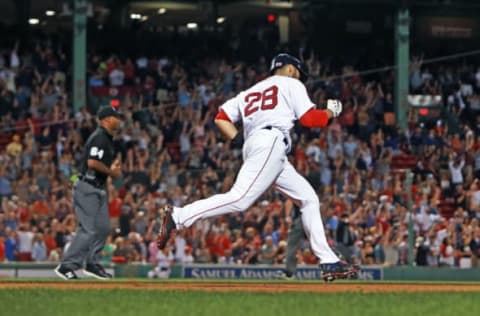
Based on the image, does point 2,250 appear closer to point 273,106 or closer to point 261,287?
point 273,106

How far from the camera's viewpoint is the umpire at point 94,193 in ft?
43.8

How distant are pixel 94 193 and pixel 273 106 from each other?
2607 millimetres

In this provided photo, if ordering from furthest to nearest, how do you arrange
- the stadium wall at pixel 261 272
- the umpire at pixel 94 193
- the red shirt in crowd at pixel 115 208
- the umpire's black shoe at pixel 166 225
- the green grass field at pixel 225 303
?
the red shirt in crowd at pixel 115 208
the stadium wall at pixel 261 272
the umpire at pixel 94 193
the umpire's black shoe at pixel 166 225
the green grass field at pixel 225 303

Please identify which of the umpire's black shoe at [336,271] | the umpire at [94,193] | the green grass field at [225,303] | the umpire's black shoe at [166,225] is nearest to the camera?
the green grass field at [225,303]

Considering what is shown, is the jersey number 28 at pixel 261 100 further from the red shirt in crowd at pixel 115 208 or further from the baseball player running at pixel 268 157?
the red shirt in crowd at pixel 115 208

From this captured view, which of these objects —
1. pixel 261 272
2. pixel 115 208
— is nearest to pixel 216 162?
pixel 115 208

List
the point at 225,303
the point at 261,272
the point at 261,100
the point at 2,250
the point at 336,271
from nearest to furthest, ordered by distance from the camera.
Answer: the point at 225,303 → the point at 261,100 → the point at 336,271 → the point at 261,272 → the point at 2,250

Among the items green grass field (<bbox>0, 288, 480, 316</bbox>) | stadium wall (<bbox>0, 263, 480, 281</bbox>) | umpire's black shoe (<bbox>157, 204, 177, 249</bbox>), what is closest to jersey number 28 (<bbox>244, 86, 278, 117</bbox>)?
umpire's black shoe (<bbox>157, 204, 177, 249</bbox>)

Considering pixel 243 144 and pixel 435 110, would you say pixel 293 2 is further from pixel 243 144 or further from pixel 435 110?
pixel 243 144

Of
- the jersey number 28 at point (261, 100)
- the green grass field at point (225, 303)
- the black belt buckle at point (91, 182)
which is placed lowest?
the green grass field at point (225, 303)

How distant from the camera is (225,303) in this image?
9.31 meters

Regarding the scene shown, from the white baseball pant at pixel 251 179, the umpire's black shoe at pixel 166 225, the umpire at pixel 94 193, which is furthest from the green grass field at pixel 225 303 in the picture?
the umpire at pixel 94 193

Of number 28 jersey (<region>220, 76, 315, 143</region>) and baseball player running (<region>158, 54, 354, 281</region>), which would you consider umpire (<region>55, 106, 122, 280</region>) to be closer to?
baseball player running (<region>158, 54, 354, 281</region>)

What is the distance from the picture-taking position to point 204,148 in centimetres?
2773
